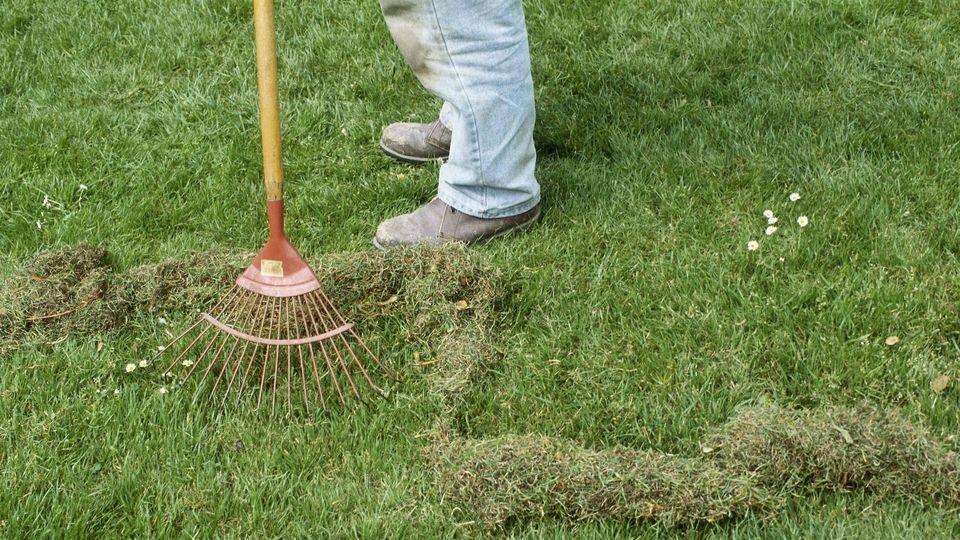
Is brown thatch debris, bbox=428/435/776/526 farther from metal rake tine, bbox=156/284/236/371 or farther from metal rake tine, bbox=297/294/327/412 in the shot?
metal rake tine, bbox=156/284/236/371

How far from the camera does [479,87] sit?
327 centimetres

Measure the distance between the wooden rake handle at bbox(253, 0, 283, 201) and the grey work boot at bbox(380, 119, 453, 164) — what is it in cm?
114

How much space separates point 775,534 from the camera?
237cm

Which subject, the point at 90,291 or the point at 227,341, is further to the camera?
the point at 90,291

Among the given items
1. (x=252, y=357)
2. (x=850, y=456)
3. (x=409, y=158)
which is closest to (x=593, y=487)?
(x=850, y=456)

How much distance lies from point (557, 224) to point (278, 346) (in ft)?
3.70

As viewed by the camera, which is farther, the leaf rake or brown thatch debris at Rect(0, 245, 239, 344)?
brown thatch debris at Rect(0, 245, 239, 344)

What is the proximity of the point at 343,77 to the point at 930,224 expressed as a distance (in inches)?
96.4

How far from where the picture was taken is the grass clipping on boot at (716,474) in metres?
2.41

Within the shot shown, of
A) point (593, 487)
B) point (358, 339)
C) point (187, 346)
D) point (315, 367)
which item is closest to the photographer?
point (593, 487)

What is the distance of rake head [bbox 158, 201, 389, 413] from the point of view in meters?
2.82

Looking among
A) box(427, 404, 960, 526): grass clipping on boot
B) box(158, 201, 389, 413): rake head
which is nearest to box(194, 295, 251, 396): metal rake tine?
box(158, 201, 389, 413): rake head

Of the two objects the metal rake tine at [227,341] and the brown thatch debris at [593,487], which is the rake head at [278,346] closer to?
the metal rake tine at [227,341]

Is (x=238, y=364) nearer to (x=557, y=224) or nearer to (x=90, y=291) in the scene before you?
(x=90, y=291)
